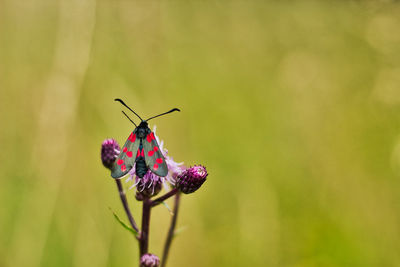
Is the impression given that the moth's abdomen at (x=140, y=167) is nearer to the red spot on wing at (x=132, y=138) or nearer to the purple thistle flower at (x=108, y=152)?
the red spot on wing at (x=132, y=138)

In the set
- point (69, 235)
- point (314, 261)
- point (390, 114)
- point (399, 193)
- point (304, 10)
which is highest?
point (304, 10)

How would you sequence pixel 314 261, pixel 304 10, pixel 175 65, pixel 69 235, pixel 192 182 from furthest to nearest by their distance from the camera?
pixel 304 10 < pixel 175 65 < pixel 69 235 < pixel 314 261 < pixel 192 182

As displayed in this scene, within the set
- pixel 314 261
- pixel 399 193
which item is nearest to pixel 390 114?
pixel 399 193

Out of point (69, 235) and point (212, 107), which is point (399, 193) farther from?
point (69, 235)

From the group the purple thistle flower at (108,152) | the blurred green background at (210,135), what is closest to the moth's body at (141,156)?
the purple thistle flower at (108,152)

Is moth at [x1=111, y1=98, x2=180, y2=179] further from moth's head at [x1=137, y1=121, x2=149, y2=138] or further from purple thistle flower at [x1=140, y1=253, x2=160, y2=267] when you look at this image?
purple thistle flower at [x1=140, y1=253, x2=160, y2=267]

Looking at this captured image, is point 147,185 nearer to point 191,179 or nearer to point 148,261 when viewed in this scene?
point 191,179
